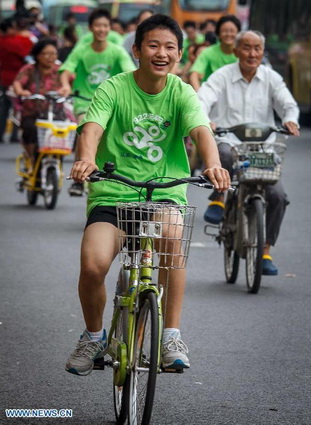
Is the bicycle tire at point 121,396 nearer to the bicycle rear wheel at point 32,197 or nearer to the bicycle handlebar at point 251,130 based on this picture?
the bicycle handlebar at point 251,130

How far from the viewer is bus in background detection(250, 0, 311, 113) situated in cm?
2759

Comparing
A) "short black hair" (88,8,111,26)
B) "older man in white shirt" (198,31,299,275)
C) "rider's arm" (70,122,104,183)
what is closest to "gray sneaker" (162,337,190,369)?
"rider's arm" (70,122,104,183)

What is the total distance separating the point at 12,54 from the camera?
2273 centimetres

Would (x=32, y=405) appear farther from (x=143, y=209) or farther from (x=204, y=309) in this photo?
(x=204, y=309)

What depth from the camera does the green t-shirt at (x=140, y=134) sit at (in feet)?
19.9

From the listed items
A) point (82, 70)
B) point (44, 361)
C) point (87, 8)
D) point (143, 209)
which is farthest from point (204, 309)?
point (87, 8)

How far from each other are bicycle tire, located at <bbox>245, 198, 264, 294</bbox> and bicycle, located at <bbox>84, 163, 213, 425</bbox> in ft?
12.0

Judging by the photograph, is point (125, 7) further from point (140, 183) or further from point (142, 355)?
point (142, 355)

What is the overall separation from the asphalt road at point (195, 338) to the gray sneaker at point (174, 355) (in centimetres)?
41

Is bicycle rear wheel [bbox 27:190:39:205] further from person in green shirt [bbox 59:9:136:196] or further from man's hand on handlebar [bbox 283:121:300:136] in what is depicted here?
man's hand on handlebar [bbox 283:121:300:136]

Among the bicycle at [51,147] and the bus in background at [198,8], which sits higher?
the bus in background at [198,8]

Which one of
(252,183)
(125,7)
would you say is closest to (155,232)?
(252,183)

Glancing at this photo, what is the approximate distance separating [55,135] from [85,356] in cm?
873

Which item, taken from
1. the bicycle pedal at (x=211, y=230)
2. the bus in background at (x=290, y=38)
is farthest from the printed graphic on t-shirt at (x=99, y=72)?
the bus in background at (x=290, y=38)
